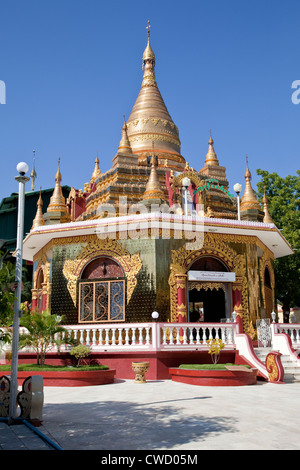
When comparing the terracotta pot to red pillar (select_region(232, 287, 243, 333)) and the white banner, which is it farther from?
red pillar (select_region(232, 287, 243, 333))

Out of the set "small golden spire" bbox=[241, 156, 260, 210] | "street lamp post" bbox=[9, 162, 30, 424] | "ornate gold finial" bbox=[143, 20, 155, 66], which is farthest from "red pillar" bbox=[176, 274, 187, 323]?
"ornate gold finial" bbox=[143, 20, 155, 66]

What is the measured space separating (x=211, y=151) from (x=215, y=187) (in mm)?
3875

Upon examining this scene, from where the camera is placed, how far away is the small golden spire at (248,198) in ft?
75.6

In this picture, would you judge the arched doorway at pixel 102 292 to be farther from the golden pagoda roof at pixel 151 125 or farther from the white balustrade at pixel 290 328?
the golden pagoda roof at pixel 151 125

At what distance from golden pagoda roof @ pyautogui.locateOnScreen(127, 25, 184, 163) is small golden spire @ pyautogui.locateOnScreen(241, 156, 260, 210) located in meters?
5.10

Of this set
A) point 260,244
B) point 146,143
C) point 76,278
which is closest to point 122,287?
point 76,278

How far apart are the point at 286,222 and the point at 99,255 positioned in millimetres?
14764

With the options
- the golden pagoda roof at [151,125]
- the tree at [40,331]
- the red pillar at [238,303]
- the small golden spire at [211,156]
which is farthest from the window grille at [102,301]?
the small golden spire at [211,156]

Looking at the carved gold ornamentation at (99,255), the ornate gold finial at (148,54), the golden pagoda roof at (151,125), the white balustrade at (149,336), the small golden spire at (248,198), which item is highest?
the ornate gold finial at (148,54)

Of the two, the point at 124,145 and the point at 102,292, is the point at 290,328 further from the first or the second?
the point at 124,145

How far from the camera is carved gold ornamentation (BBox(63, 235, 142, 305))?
1838cm

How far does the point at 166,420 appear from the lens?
8.22m

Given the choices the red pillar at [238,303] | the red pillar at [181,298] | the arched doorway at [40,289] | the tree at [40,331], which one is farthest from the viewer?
the arched doorway at [40,289]

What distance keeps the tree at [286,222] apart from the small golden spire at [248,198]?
523 centimetres
